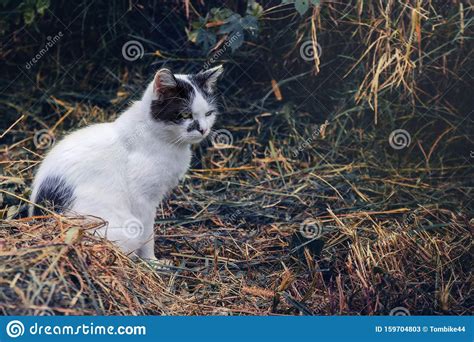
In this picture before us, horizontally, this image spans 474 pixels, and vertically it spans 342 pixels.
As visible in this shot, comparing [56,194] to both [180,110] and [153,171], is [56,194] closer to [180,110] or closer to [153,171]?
[153,171]

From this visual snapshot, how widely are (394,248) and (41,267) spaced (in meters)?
1.47

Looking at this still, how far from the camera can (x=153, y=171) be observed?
3268 mm
